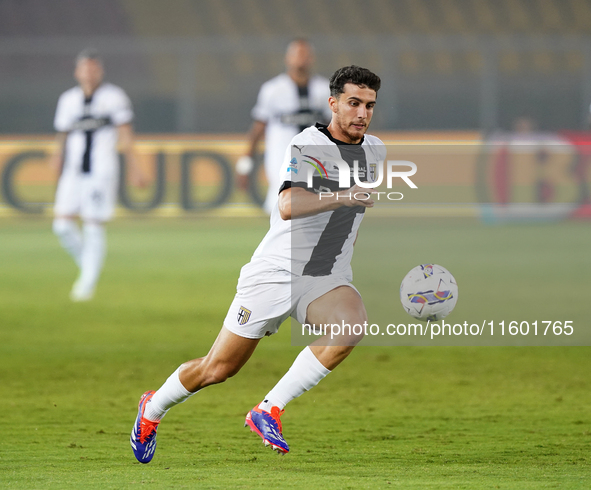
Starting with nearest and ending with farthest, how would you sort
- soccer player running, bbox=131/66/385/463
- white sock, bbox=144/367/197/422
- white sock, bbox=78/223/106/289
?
soccer player running, bbox=131/66/385/463, white sock, bbox=144/367/197/422, white sock, bbox=78/223/106/289

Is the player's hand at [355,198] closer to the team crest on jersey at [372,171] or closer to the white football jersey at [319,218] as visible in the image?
the white football jersey at [319,218]

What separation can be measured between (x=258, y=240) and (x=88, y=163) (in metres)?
5.34

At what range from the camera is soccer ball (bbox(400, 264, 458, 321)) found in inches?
175

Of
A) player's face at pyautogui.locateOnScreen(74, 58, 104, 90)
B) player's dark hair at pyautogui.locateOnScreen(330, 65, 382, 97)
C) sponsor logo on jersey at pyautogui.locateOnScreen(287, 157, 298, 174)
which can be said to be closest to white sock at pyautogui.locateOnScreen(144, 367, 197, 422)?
sponsor logo on jersey at pyautogui.locateOnScreen(287, 157, 298, 174)

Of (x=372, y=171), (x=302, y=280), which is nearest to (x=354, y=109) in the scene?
(x=372, y=171)

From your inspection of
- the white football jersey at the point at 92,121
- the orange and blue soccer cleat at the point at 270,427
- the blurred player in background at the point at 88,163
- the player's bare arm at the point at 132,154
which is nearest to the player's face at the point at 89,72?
the blurred player in background at the point at 88,163

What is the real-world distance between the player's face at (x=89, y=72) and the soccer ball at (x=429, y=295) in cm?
714

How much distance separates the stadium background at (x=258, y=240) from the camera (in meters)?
4.53

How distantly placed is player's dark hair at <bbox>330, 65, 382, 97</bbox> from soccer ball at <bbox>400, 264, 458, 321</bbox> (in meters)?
0.95

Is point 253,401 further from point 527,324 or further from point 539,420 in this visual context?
point 527,324

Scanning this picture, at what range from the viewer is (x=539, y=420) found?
5355 millimetres

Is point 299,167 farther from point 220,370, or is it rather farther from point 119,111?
point 119,111

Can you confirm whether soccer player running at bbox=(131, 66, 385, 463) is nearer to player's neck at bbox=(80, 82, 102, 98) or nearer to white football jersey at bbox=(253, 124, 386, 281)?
white football jersey at bbox=(253, 124, 386, 281)

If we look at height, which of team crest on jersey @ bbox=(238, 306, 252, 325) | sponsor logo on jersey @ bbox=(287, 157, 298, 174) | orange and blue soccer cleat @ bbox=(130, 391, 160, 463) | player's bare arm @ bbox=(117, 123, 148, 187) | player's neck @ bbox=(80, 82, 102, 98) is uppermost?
player's neck @ bbox=(80, 82, 102, 98)
